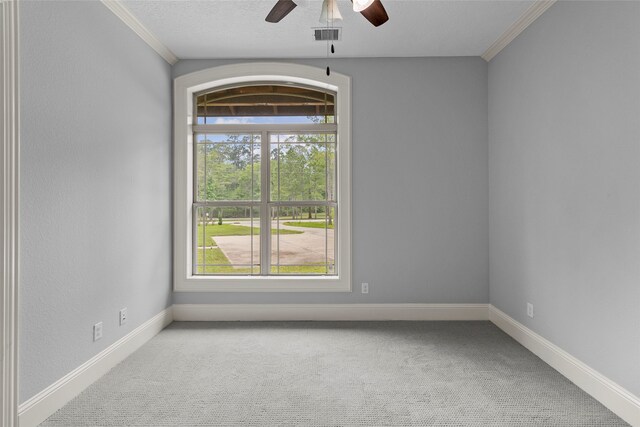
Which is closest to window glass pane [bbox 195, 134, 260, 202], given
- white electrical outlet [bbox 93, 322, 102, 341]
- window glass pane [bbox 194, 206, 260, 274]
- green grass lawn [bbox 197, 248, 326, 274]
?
window glass pane [bbox 194, 206, 260, 274]

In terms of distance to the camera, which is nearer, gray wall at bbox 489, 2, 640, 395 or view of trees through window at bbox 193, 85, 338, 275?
gray wall at bbox 489, 2, 640, 395

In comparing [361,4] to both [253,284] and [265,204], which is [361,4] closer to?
[265,204]

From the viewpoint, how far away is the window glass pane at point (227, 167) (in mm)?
4188

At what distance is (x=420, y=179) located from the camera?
3.95 metres

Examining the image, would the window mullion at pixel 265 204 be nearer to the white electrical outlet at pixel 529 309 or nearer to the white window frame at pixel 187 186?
the white window frame at pixel 187 186

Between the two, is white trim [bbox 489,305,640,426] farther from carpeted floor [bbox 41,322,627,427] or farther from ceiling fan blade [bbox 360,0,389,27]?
ceiling fan blade [bbox 360,0,389,27]

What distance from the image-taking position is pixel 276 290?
3994 millimetres

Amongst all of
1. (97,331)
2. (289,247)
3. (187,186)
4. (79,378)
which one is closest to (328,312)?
(289,247)

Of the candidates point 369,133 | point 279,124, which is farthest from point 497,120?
point 279,124

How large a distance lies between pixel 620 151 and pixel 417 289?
222 cm

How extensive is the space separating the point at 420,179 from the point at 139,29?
291 cm
